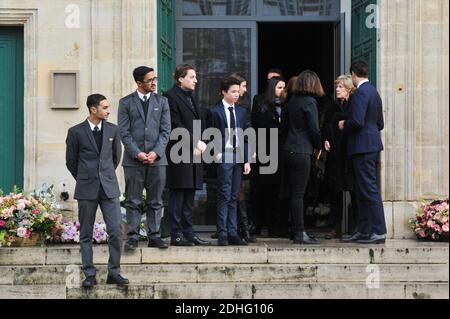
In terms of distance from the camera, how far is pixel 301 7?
15930 millimetres

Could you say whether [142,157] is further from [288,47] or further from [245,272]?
[288,47]

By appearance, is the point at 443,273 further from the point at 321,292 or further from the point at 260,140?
the point at 260,140

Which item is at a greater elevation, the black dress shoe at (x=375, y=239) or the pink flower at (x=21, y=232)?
the pink flower at (x=21, y=232)

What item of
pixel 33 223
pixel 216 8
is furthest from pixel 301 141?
pixel 216 8

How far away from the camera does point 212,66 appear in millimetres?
15750

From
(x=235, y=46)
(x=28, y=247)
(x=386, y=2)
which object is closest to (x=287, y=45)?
(x=235, y=46)

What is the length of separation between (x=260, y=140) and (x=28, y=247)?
308 centimetres

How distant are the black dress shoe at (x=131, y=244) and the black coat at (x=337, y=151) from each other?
8.73 feet

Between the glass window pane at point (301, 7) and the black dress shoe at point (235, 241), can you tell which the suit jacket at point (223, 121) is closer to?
the black dress shoe at point (235, 241)

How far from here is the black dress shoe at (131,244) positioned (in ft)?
40.7

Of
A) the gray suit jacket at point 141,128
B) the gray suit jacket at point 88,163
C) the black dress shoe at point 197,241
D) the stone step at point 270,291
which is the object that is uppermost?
the gray suit jacket at point 141,128

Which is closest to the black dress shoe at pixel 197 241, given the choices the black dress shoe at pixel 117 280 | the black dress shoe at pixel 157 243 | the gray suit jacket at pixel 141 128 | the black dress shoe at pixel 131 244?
the black dress shoe at pixel 157 243

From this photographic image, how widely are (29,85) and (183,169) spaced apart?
8.92ft
